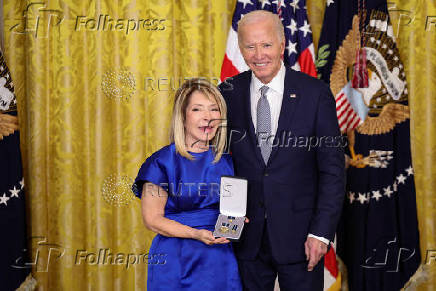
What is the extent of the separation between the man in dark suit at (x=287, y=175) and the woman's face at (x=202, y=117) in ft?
0.62

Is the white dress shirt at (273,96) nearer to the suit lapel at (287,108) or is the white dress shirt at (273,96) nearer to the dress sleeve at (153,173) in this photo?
the suit lapel at (287,108)

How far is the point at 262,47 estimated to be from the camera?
6.40 ft

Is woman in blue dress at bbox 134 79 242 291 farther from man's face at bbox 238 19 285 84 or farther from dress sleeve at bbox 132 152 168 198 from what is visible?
man's face at bbox 238 19 285 84

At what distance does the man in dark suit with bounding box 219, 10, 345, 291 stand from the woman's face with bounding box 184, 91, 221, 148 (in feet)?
0.62

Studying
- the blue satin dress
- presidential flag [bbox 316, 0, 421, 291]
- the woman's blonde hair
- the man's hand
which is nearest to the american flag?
presidential flag [bbox 316, 0, 421, 291]

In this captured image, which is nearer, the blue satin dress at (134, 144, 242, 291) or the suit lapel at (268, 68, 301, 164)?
the blue satin dress at (134, 144, 242, 291)

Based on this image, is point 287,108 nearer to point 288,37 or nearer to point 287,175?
point 287,175

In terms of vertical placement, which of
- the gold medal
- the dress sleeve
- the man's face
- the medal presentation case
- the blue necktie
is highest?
the man's face

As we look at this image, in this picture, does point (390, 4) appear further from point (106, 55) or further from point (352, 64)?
point (106, 55)

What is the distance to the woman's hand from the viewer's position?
5.52ft

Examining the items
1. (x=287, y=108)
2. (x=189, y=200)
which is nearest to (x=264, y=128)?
(x=287, y=108)

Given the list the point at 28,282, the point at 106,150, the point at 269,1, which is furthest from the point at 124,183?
the point at 269,1

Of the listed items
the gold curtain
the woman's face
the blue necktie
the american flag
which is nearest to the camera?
the woman's face

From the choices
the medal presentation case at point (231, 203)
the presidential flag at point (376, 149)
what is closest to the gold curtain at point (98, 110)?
the presidential flag at point (376, 149)
